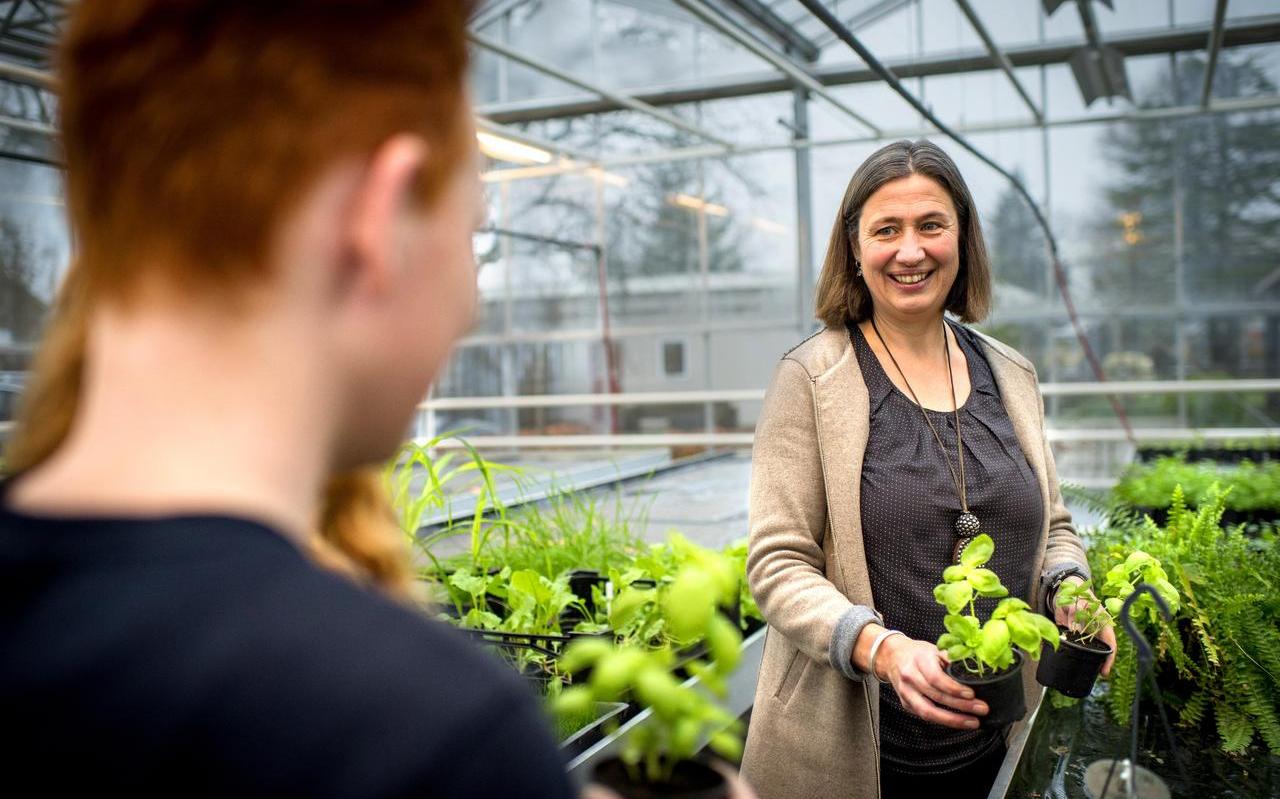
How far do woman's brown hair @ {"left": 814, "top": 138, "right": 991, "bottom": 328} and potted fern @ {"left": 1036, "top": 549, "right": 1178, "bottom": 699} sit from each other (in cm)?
62

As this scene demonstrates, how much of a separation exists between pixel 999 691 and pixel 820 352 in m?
0.68

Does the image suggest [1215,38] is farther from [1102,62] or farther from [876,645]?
[876,645]

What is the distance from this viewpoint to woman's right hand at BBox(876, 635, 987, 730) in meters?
1.37

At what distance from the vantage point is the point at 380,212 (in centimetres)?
47

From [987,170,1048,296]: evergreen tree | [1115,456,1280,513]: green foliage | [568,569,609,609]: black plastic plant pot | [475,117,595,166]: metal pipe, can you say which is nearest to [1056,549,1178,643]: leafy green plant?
[568,569,609,609]: black plastic plant pot

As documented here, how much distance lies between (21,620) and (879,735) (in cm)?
153

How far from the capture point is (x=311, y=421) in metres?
0.47

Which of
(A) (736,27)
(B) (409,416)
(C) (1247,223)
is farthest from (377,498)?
(C) (1247,223)

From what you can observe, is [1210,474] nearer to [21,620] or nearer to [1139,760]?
[1139,760]

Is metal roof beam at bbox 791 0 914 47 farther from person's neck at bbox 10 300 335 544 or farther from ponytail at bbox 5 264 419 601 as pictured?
person's neck at bbox 10 300 335 544

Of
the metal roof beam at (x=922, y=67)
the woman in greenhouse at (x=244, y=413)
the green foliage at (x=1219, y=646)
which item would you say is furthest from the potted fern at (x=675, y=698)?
the metal roof beam at (x=922, y=67)

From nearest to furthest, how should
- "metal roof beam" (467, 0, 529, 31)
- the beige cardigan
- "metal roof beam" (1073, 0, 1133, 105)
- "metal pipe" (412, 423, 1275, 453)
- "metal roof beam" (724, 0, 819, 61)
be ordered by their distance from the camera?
the beige cardigan < "metal roof beam" (1073, 0, 1133, 105) < "metal pipe" (412, 423, 1275, 453) < "metal roof beam" (724, 0, 819, 61) < "metal roof beam" (467, 0, 529, 31)

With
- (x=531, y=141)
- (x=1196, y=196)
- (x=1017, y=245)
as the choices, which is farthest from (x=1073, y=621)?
(x=1196, y=196)

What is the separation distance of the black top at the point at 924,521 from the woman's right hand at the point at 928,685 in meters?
0.24
